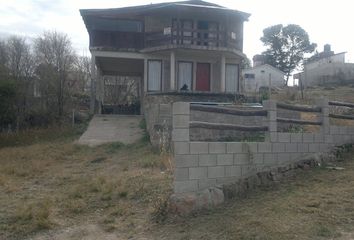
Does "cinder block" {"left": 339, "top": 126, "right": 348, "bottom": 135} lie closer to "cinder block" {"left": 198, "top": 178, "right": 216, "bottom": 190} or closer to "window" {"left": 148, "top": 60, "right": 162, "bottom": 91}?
"cinder block" {"left": 198, "top": 178, "right": 216, "bottom": 190}

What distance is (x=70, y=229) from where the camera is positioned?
25.1ft

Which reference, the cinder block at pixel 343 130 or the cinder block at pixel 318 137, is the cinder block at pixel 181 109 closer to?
the cinder block at pixel 318 137

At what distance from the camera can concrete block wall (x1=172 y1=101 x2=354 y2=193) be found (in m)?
7.63

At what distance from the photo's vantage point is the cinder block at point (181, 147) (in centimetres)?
760

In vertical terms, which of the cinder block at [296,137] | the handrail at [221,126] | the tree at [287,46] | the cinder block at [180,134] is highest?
the tree at [287,46]

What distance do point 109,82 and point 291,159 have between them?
1270 inches

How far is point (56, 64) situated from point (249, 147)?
22.9m

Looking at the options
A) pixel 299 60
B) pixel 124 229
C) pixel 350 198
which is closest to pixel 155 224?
pixel 124 229

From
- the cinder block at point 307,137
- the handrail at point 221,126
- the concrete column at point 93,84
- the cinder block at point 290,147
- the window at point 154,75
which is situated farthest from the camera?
the window at point 154,75

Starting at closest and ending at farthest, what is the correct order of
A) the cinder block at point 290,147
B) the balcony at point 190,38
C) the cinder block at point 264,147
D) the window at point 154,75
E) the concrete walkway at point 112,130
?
the cinder block at point 264,147
the cinder block at point 290,147
the concrete walkway at point 112,130
the balcony at point 190,38
the window at point 154,75

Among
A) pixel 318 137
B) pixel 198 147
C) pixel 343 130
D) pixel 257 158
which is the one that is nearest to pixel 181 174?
pixel 198 147

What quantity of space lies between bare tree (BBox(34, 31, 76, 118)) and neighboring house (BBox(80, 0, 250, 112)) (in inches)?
122

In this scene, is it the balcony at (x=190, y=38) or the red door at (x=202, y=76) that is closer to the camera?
the balcony at (x=190, y=38)

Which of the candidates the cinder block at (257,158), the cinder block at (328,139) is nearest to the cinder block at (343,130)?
the cinder block at (328,139)
